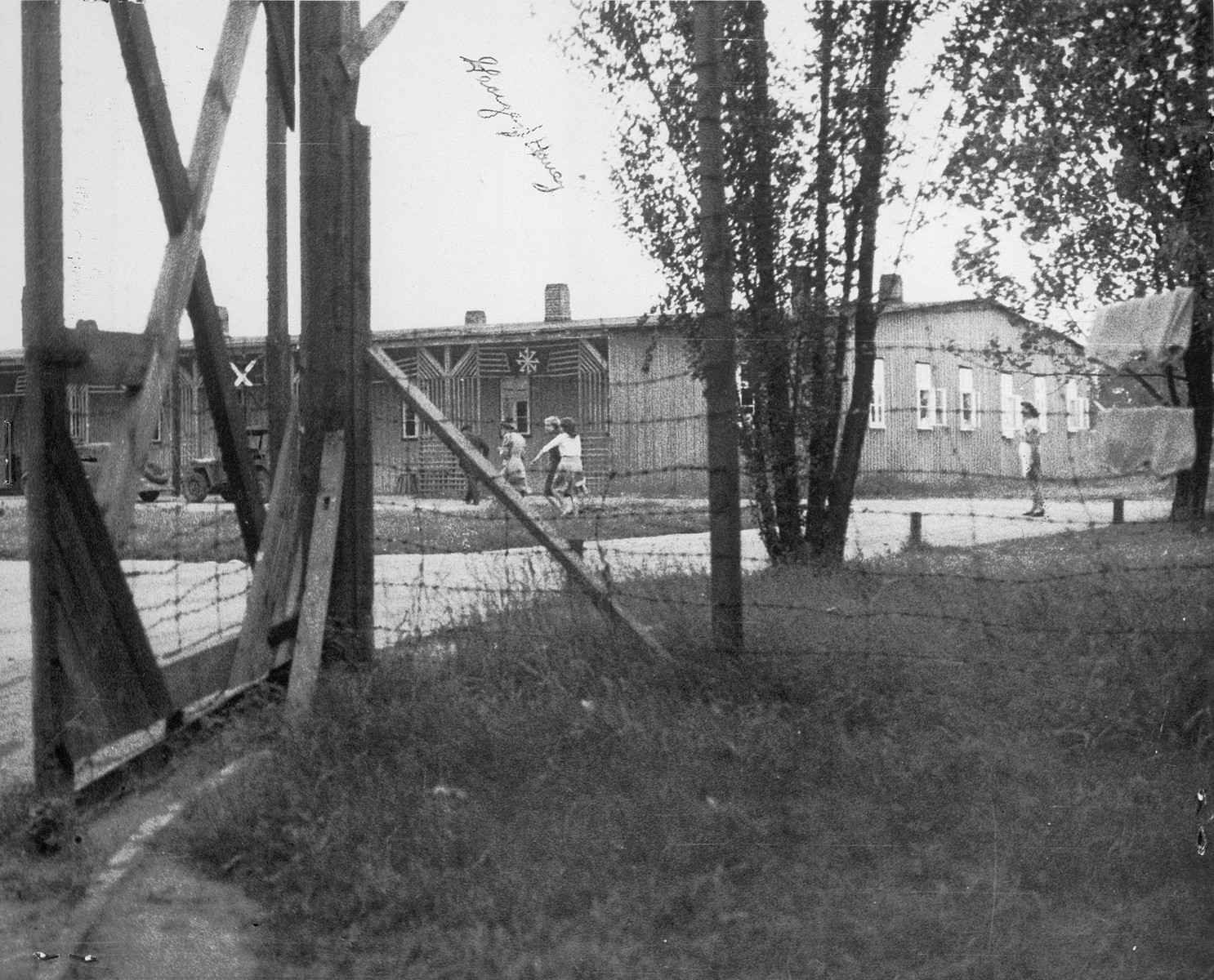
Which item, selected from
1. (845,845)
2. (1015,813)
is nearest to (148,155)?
(845,845)

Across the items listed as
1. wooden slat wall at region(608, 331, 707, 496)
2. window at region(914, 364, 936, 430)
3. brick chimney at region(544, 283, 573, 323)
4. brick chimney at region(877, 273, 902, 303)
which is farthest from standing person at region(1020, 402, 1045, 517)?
brick chimney at region(877, 273, 902, 303)

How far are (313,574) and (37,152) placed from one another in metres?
2.03

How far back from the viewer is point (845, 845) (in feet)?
14.0

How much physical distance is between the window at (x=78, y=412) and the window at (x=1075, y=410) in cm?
395

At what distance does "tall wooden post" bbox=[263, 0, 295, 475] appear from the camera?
20.8 feet

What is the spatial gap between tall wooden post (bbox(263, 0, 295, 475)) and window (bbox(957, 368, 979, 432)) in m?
3.23

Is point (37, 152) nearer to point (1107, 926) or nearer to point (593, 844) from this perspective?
point (593, 844)

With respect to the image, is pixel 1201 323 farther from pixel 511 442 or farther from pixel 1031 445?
pixel 511 442

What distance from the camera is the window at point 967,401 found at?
19.7ft

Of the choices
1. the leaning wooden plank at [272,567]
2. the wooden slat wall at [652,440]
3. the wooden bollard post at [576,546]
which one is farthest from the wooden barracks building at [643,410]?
the leaning wooden plank at [272,567]

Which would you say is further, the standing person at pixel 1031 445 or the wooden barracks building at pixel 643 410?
the wooden barracks building at pixel 643 410

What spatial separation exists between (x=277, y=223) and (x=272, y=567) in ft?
6.37

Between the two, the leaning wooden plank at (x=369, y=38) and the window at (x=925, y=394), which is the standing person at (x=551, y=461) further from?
the leaning wooden plank at (x=369, y=38)

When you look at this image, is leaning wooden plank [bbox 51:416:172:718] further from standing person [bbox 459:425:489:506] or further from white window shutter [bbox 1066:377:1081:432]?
white window shutter [bbox 1066:377:1081:432]
